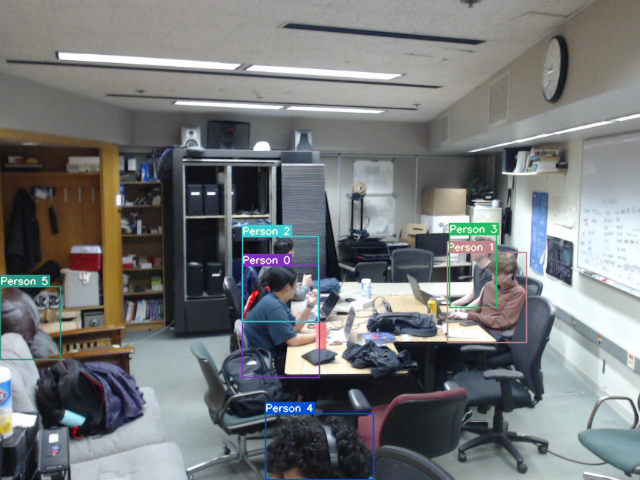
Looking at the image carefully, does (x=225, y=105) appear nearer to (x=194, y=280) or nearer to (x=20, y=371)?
(x=194, y=280)

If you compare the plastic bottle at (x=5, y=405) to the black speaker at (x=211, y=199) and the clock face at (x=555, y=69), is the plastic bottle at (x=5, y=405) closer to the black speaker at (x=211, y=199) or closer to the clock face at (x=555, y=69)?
the clock face at (x=555, y=69)

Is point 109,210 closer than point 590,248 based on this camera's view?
No

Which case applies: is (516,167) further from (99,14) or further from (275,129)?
(99,14)

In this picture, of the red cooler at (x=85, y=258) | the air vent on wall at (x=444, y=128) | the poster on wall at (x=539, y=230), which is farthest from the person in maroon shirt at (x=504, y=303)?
the red cooler at (x=85, y=258)

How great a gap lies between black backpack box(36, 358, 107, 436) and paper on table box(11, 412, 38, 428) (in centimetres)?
34

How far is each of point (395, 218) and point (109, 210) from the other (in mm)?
3799

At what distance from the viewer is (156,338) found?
6051mm

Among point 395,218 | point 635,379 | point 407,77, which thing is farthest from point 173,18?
point 395,218

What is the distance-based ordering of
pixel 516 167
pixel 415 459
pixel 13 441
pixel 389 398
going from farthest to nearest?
pixel 516 167 < pixel 389 398 < pixel 13 441 < pixel 415 459

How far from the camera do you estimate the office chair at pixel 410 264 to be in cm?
600

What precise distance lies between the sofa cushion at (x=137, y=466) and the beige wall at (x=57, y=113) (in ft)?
8.88

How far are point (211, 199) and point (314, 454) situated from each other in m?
4.84

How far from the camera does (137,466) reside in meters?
2.73

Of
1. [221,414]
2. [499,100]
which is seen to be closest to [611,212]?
[499,100]
